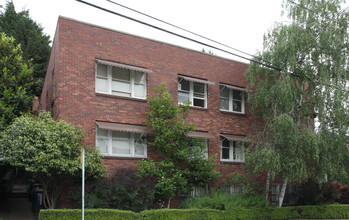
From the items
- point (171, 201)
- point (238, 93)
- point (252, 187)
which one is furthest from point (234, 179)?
point (238, 93)

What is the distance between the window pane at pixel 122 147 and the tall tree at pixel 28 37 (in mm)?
18845

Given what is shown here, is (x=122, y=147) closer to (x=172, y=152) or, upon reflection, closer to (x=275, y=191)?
(x=172, y=152)

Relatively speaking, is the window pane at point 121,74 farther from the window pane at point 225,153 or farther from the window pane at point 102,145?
the window pane at point 225,153

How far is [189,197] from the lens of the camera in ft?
55.1

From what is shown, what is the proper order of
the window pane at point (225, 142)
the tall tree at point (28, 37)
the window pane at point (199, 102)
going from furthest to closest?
1. the tall tree at point (28, 37)
2. the window pane at point (225, 142)
3. the window pane at point (199, 102)

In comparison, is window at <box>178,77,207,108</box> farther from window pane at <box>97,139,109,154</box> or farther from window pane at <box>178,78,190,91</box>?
window pane at <box>97,139,109,154</box>

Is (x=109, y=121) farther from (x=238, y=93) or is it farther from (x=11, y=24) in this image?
(x=11, y=24)

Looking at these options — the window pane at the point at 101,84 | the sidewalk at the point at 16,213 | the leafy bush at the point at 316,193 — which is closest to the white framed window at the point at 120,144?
the window pane at the point at 101,84

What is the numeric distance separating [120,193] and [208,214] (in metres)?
3.73

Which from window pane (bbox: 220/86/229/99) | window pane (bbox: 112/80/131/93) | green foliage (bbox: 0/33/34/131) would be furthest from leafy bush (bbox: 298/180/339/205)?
green foliage (bbox: 0/33/34/131)

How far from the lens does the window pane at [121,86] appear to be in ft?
53.3

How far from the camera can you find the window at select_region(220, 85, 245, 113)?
1998 cm

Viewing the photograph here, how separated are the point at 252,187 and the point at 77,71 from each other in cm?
975

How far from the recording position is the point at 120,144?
52.2ft
